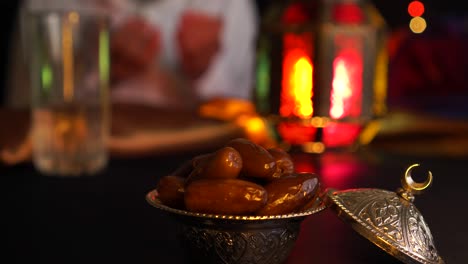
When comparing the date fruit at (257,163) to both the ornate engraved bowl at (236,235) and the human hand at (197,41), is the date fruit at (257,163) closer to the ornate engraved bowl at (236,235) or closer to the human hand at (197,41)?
the ornate engraved bowl at (236,235)

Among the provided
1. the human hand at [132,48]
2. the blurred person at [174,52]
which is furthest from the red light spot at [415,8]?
the human hand at [132,48]

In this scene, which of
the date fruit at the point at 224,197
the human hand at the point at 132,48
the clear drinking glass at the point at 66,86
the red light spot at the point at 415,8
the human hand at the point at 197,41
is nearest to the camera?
the date fruit at the point at 224,197

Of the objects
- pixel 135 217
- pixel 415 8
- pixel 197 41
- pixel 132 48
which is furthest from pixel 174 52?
pixel 135 217

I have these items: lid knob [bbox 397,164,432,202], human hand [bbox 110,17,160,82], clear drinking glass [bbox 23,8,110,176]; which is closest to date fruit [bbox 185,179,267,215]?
lid knob [bbox 397,164,432,202]

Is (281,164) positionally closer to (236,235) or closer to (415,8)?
(236,235)

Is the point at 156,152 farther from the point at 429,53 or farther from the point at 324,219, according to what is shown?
the point at 429,53

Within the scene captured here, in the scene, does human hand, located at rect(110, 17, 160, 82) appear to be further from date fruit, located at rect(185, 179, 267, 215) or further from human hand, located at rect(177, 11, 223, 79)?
date fruit, located at rect(185, 179, 267, 215)
